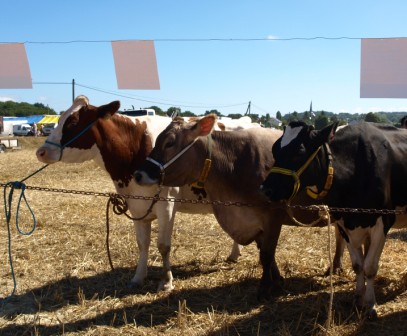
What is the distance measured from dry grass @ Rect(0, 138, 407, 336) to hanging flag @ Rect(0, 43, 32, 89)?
2.45m

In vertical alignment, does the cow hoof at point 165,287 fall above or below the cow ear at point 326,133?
below

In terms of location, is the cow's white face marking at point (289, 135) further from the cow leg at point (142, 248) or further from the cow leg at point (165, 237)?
the cow leg at point (142, 248)

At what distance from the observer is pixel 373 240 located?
382cm

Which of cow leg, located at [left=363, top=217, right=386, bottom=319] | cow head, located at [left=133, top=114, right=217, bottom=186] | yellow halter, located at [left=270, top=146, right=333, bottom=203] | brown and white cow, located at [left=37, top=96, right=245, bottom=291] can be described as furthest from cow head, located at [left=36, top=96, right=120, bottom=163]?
cow leg, located at [left=363, top=217, right=386, bottom=319]

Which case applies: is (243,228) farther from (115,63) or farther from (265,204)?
(115,63)

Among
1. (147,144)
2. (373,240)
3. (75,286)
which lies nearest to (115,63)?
(147,144)

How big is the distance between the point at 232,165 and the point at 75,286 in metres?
2.16

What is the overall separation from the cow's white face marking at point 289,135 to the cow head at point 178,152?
735 millimetres

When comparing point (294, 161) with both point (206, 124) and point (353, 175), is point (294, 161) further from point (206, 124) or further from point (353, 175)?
point (206, 124)

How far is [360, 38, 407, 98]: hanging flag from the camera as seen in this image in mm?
6340

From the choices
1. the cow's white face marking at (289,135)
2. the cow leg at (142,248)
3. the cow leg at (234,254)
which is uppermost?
the cow's white face marking at (289,135)

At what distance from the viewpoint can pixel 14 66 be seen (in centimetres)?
775

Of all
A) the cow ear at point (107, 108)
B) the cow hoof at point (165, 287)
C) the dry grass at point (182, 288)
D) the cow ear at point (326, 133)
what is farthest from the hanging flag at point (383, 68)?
the cow hoof at point (165, 287)

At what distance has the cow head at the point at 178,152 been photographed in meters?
3.97
